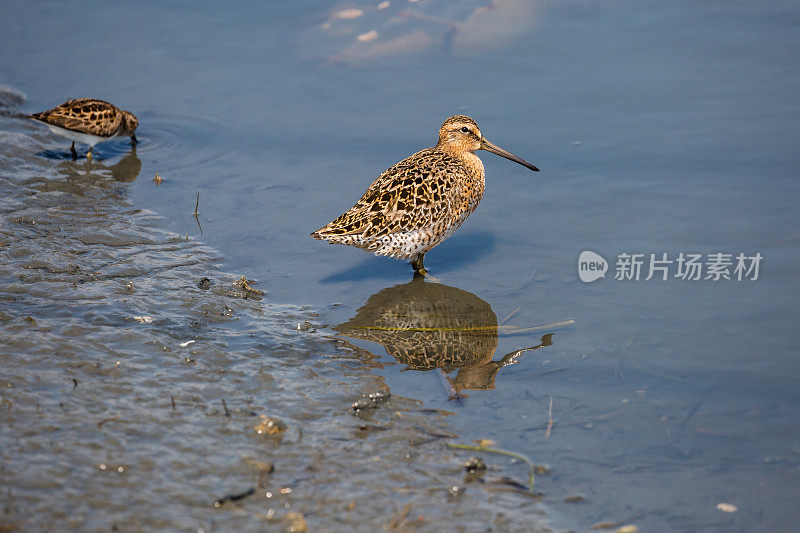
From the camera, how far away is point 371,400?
19.6 feet

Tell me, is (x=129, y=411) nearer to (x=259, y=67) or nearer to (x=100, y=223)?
(x=100, y=223)

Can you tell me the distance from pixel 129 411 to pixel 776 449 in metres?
4.31

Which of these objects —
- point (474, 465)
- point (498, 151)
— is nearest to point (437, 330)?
point (474, 465)

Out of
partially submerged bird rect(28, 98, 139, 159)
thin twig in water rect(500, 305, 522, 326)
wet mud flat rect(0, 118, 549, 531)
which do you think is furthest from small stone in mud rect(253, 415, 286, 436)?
partially submerged bird rect(28, 98, 139, 159)

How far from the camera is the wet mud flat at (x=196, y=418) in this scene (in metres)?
4.62

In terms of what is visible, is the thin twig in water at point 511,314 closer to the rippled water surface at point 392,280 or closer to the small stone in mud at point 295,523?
the rippled water surface at point 392,280

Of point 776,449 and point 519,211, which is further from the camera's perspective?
point 519,211

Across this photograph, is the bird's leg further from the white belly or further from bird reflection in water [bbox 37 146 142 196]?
the white belly

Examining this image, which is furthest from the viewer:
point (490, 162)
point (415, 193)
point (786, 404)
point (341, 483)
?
point (490, 162)

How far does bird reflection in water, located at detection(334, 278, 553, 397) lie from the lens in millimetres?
6828

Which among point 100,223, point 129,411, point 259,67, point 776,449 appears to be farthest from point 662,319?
point 259,67

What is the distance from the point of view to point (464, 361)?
6930mm

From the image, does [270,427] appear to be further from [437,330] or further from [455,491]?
[437,330]

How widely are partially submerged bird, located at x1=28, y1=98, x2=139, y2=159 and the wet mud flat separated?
9.55 ft
